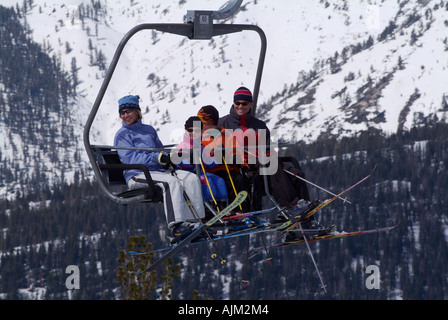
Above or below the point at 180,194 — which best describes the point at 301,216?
below

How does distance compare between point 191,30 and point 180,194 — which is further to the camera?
point 180,194

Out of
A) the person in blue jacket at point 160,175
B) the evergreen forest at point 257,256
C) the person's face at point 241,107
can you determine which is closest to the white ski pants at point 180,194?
the person in blue jacket at point 160,175

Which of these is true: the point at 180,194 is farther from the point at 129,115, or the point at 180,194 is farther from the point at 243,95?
the point at 243,95

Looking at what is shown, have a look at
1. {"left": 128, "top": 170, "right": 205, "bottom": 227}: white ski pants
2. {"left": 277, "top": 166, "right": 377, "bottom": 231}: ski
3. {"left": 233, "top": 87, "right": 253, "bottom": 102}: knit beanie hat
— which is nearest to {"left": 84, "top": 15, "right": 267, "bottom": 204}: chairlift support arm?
{"left": 128, "top": 170, "right": 205, "bottom": 227}: white ski pants

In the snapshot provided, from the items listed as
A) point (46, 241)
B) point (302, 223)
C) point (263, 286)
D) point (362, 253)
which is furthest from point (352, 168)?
point (302, 223)

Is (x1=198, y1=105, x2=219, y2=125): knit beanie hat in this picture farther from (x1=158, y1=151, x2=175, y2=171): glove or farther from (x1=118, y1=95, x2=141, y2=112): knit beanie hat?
(x1=118, y1=95, x2=141, y2=112): knit beanie hat

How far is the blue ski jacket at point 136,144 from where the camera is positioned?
10445 millimetres

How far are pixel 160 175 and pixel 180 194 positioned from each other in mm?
417

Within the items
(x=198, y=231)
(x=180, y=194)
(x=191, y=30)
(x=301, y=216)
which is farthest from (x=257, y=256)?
(x=191, y=30)

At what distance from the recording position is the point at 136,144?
10562 mm

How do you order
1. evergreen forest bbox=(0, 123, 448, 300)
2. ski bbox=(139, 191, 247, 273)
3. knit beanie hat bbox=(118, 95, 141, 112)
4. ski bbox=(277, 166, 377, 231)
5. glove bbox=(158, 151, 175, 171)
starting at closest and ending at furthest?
ski bbox=(139, 191, 247, 273), ski bbox=(277, 166, 377, 231), glove bbox=(158, 151, 175, 171), knit beanie hat bbox=(118, 95, 141, 112), evergreen forest bbox=(0, 123, 448, 300)

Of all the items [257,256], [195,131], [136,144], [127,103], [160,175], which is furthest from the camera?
[257,256]

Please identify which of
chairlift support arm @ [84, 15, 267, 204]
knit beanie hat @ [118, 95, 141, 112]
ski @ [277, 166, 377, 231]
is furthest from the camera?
knit beanie hat @ [118, 95, 141, 112]

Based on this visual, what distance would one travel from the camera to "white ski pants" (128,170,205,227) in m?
9.89
